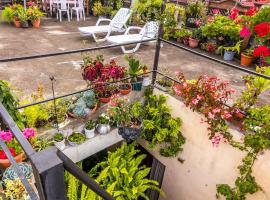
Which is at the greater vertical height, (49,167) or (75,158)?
(49,167)

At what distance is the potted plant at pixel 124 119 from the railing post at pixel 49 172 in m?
2.83

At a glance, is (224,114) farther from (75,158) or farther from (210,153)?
(75,158)

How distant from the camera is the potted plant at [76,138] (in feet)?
10.9

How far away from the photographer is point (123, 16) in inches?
284

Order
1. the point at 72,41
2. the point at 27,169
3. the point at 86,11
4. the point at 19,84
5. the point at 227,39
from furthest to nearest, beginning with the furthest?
the point at 86,11 → the point at 72,41 → the point at 227,39 → the point at 19,84 → the point at 27,169

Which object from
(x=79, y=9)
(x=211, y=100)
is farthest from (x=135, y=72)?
(x=79, y=9)

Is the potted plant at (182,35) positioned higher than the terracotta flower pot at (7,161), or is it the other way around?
the potted plant at (182,35)

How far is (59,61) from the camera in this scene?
16.8 feet

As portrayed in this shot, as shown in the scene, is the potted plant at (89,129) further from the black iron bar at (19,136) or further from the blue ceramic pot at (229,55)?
the blue ceramic pot at (229,55)

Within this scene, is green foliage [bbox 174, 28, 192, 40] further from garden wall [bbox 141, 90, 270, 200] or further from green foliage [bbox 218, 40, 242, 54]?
garden wall [bbox 141, 90, 270, 200]

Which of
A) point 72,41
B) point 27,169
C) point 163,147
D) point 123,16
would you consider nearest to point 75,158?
point 27,169

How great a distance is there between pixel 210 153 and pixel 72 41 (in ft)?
15.4

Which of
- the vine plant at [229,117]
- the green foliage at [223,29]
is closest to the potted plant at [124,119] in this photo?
the vine plant at [229,117]

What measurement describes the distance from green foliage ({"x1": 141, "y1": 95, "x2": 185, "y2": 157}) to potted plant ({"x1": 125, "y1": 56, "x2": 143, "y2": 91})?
29 cm
